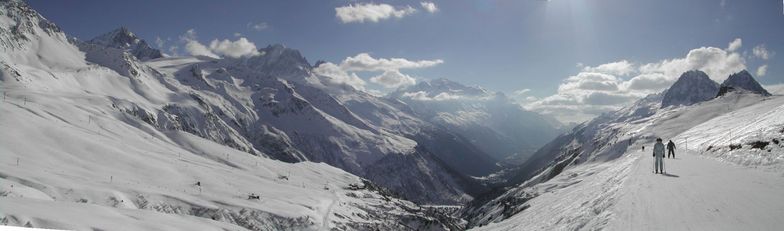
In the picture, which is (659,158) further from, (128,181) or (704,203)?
(128,181)

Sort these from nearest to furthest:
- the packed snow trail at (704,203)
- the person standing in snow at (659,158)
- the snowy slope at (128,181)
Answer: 1. the packed snow trail at (704,203)
2. the person standing in snow at (659,158)
3. the snowy slope at (128,181)

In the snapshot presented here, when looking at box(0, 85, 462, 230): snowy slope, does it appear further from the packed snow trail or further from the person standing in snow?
the person standing in snow

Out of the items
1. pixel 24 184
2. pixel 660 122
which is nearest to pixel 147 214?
pixel 24 184

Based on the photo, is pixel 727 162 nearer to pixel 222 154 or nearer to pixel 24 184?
pixel 24 184

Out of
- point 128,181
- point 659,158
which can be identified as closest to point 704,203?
point 659,158

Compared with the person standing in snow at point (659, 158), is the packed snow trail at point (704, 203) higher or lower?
lower

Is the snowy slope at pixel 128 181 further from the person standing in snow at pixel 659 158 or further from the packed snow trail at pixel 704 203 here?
the person standing in snow at pixel 659 158

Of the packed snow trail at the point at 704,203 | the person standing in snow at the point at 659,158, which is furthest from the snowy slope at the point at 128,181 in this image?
the person standing in snow at the point at 659,158

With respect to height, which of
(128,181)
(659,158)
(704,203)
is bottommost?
(128,181)
